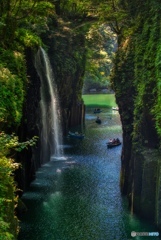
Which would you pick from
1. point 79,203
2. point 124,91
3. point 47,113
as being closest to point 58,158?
point 47,113

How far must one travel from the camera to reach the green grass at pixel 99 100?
272 feet

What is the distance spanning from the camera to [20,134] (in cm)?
2245

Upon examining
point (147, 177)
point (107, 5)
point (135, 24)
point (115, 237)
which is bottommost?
point (115, 237)

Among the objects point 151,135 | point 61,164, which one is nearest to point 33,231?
point 151,135

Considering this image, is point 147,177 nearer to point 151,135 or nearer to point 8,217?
point 151,135

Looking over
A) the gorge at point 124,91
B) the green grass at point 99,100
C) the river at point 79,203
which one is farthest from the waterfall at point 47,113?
the green grass at point 99,100

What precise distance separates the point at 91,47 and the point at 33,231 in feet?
110

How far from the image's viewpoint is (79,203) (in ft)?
73.8

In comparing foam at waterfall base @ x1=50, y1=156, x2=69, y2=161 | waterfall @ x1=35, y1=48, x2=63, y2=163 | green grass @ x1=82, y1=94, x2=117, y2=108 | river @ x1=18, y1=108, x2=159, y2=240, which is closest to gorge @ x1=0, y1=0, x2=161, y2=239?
waterfall @ x1=35, y1=48, x2=63, y2=163

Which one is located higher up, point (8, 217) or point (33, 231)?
point (8, 217)

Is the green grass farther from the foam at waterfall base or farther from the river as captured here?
the river

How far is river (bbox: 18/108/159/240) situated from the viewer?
18625mm

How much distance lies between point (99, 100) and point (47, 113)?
57.9m

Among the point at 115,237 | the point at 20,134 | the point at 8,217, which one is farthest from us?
the point at 20,134
